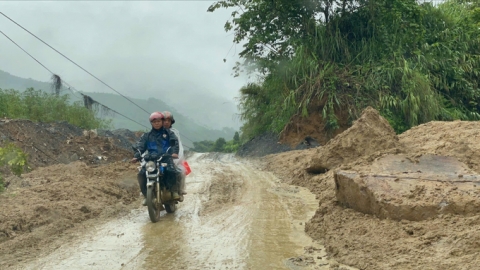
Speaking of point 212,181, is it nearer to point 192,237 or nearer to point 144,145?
point 144,145

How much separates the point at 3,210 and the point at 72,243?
1.78 meters

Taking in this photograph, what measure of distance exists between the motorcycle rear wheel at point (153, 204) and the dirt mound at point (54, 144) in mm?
9803

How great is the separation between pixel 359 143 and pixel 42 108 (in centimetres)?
2841

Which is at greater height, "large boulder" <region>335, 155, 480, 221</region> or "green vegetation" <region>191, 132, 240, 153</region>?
"green vegetation" <region>191, 132, 240, 153</region>

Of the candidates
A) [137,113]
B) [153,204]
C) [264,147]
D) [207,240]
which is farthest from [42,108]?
[137,113]

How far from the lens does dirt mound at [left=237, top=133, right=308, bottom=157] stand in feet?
73.2

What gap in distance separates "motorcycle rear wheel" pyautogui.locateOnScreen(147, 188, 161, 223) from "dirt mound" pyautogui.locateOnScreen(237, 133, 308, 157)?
1459 centimetres

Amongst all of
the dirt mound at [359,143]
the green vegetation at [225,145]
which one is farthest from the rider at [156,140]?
the green vegetation at [225,145]

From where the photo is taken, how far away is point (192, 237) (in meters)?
6.16

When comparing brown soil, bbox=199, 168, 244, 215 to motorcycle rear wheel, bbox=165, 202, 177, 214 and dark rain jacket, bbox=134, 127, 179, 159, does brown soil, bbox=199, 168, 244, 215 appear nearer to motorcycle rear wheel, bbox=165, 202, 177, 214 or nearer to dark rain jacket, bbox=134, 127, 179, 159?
motorcycle rear wheel, bbox=165, 202, 177, 214

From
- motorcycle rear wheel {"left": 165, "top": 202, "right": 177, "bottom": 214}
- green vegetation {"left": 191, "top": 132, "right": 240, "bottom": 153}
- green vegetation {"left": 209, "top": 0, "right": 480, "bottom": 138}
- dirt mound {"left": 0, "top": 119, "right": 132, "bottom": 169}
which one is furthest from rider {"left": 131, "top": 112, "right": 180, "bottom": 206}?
green vegetation {"left": 191, "top": 132, "right": 240, "bottom": 153}

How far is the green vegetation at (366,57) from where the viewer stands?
64.4 feet

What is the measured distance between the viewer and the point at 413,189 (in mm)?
5711

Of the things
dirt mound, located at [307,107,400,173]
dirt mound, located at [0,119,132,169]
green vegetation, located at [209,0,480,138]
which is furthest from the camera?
green vegetation, located at [209,0,480,138]
